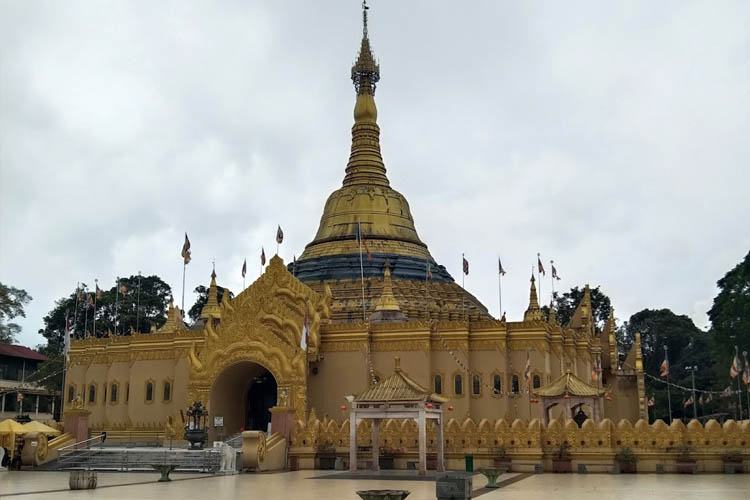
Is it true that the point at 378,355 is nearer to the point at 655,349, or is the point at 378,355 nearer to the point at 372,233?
the point at 372,233

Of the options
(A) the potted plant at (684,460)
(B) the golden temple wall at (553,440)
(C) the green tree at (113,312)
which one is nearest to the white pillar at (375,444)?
(B) the golden temple wall at (553,440)

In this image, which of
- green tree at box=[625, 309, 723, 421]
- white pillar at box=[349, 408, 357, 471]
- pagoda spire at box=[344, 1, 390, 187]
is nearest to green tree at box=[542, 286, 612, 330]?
green tree at box=[625, 309, 723, 421]

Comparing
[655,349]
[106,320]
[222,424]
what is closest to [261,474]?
[222,424]

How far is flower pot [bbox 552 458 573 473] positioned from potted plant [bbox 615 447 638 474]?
1591 mm

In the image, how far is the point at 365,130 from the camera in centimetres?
5559

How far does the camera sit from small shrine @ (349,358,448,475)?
29.1 meters

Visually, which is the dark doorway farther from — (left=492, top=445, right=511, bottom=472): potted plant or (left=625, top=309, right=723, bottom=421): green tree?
(left=625, top=309, right=723, bottom=421): green tree

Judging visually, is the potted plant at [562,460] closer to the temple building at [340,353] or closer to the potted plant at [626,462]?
the potted plant at [626,462]

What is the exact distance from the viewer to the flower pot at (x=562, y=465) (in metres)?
30.4

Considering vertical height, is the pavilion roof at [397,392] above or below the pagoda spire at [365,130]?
below

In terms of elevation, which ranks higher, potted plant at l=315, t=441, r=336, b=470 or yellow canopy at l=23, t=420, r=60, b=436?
yellow canopy at l=23, t=420, r=60, b=436

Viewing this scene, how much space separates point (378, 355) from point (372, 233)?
490 inches

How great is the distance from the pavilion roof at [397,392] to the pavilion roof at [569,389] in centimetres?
496

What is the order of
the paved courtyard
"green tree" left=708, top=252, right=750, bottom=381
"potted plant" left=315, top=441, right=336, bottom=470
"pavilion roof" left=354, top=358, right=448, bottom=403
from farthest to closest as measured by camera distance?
"green tree" left=708, top=252, right=750, bottom=381 < "potted plant" left=315, top=441, right=336, bottom=470 < "pavilion roof" left=354, top=358, right=448, bottom=403 < the paved courtyard
